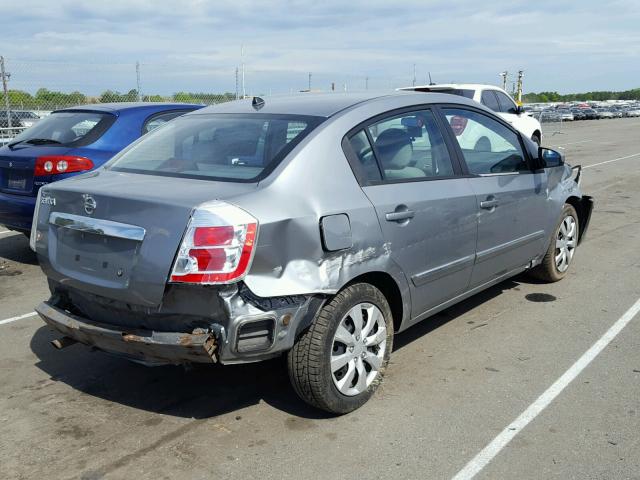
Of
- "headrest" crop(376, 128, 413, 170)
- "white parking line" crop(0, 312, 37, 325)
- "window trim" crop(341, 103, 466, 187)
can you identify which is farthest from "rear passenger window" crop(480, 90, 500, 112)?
"white parking line" crop(0, 312, 37, 325)

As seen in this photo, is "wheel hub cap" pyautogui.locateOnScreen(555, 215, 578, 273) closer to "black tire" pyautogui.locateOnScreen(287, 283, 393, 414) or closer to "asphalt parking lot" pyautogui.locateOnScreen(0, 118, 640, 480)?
"asphalt parking lot" pyautogui.locateOnScreen(0, 118, 640, 480)

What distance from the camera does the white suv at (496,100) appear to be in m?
13.9

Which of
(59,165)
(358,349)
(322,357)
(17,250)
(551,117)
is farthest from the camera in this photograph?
(551,117)

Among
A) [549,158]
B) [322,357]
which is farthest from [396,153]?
[549,158]

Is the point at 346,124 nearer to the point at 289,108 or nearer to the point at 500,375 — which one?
the point at 289,108

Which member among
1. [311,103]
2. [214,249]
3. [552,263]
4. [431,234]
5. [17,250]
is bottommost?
[17,250]

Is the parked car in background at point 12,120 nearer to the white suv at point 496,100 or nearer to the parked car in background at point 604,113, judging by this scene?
the white suv at point 496,100

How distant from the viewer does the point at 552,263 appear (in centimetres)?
585

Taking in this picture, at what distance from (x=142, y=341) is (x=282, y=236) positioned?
2.78 ft

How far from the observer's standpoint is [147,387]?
13.3ft

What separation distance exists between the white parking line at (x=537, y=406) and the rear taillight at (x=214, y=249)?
1.40 m

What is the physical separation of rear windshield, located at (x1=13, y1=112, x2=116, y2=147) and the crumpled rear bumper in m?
3.68

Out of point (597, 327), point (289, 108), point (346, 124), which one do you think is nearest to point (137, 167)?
point (289, 108)

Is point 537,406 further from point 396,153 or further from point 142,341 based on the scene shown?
point 142,341
